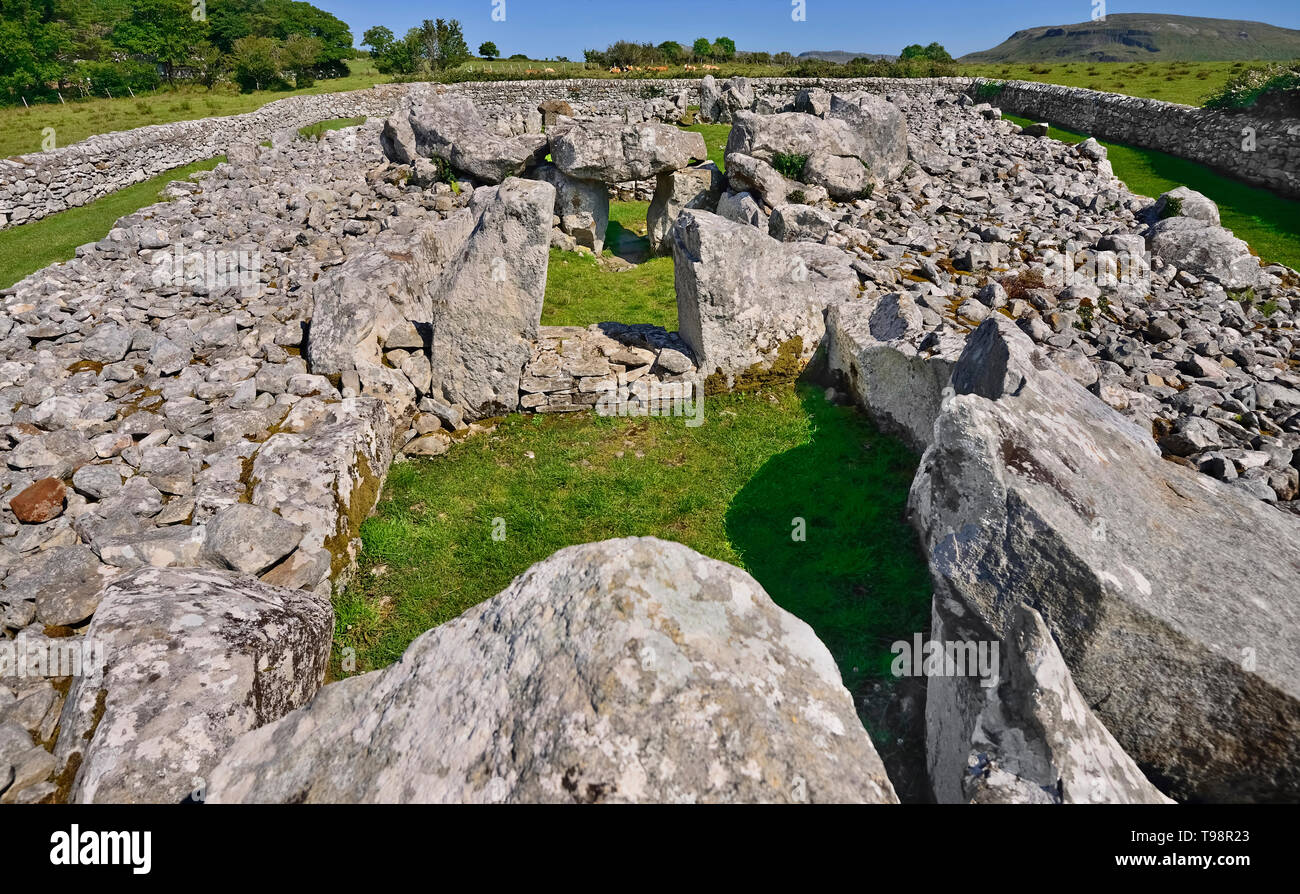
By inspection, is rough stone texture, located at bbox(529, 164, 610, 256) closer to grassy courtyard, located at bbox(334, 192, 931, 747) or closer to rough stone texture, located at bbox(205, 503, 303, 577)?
grassy courtyard, located at bbox(334, 192, 931, 747)

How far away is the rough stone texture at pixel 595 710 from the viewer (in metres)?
2.57

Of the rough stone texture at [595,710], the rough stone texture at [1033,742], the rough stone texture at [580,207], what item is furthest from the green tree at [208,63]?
the rough stone texture at [1033,742]

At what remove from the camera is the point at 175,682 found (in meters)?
3.80

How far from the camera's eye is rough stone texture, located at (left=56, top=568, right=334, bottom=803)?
344 cm

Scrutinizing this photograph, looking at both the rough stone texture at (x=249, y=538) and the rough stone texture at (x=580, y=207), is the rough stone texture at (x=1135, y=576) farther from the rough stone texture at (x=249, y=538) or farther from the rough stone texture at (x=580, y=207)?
the rough stone texture at (x=580, y=207)

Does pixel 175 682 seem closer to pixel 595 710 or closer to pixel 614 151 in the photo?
pixel 595 710

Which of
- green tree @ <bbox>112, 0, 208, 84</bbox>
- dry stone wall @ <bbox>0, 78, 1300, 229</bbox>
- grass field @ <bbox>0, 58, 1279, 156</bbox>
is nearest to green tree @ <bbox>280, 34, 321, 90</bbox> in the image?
grass field @ <bbox>0, 58, 1279, 156</bbox>

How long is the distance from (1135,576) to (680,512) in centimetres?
425

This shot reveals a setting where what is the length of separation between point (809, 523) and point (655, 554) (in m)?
3.83

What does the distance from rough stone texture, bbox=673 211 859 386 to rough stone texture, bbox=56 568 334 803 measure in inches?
244

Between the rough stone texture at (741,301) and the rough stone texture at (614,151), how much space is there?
7.02m
